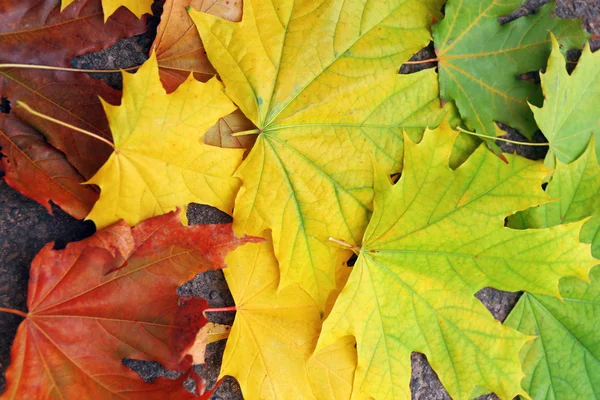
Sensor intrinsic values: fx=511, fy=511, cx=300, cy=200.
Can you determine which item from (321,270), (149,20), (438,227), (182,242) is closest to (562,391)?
(438,227)

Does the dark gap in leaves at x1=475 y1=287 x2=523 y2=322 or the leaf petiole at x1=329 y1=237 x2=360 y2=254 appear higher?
the leaf petiole at x1=329 y1=237 x2=360 y2=254

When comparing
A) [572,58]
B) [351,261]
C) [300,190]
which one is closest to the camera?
[300,190]

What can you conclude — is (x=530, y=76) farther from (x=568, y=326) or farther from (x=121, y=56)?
(x=121, y=56)

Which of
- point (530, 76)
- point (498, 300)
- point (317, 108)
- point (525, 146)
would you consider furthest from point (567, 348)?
point (317, 108)

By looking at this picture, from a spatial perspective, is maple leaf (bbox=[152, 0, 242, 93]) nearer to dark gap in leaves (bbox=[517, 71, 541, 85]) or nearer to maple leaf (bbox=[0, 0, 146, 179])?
maple leaf (bbox=[0, 0, 146, 179])

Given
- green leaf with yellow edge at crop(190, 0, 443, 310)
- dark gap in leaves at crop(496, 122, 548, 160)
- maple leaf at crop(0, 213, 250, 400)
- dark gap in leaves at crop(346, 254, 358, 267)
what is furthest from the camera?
dark gap in leaves at crop(496, 122, 548, 160)

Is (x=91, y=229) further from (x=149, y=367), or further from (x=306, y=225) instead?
(x=306, y=225)

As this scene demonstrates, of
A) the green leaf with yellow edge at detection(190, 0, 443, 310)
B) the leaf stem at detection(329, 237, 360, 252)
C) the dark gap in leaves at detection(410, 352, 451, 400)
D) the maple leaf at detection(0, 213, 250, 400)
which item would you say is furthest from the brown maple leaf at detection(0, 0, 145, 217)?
the dark gap in leaves at detection(410, 352, 451, 400)

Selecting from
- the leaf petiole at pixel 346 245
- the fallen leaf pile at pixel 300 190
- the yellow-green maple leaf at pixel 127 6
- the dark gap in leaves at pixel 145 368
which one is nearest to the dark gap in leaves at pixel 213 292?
the fallen leaf pile at pixel 300 190
